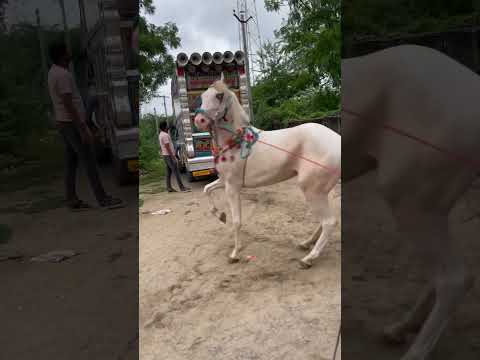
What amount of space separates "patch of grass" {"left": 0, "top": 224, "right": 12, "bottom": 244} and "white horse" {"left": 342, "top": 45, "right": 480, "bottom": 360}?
69cm

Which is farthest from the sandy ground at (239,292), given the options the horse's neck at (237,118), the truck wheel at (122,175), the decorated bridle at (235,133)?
the truck wheel at (122,175)

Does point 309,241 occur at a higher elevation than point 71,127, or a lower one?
lower

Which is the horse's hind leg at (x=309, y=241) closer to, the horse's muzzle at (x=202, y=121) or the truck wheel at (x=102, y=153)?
the horse's muzzle at (x=202, y=121)

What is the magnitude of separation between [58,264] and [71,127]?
30 centimetres

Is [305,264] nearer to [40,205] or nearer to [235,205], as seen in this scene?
[235,205]

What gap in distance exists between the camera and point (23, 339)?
2.80ft

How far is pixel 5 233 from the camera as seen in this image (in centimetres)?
79

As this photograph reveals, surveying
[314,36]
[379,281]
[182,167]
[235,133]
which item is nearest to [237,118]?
[235,133]

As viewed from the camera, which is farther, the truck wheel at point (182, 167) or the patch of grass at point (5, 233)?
the truck wheel at point (182, 167)

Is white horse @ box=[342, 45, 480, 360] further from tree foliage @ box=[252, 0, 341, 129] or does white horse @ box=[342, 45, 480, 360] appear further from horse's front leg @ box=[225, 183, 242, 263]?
horse's front leg @ box=[225, 183, 242, 263]

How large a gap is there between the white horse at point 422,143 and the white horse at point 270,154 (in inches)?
84.6

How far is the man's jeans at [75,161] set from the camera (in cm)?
76

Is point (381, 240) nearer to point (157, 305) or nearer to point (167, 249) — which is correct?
point (157, 305)

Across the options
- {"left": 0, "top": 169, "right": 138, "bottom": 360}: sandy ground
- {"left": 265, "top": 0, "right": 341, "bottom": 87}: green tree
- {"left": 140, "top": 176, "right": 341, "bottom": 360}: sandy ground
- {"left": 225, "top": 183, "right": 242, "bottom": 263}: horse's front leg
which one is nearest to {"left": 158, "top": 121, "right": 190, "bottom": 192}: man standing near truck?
{"left": 140, "top": 176, "right": 341, "bottom": 360}: sandy ground
